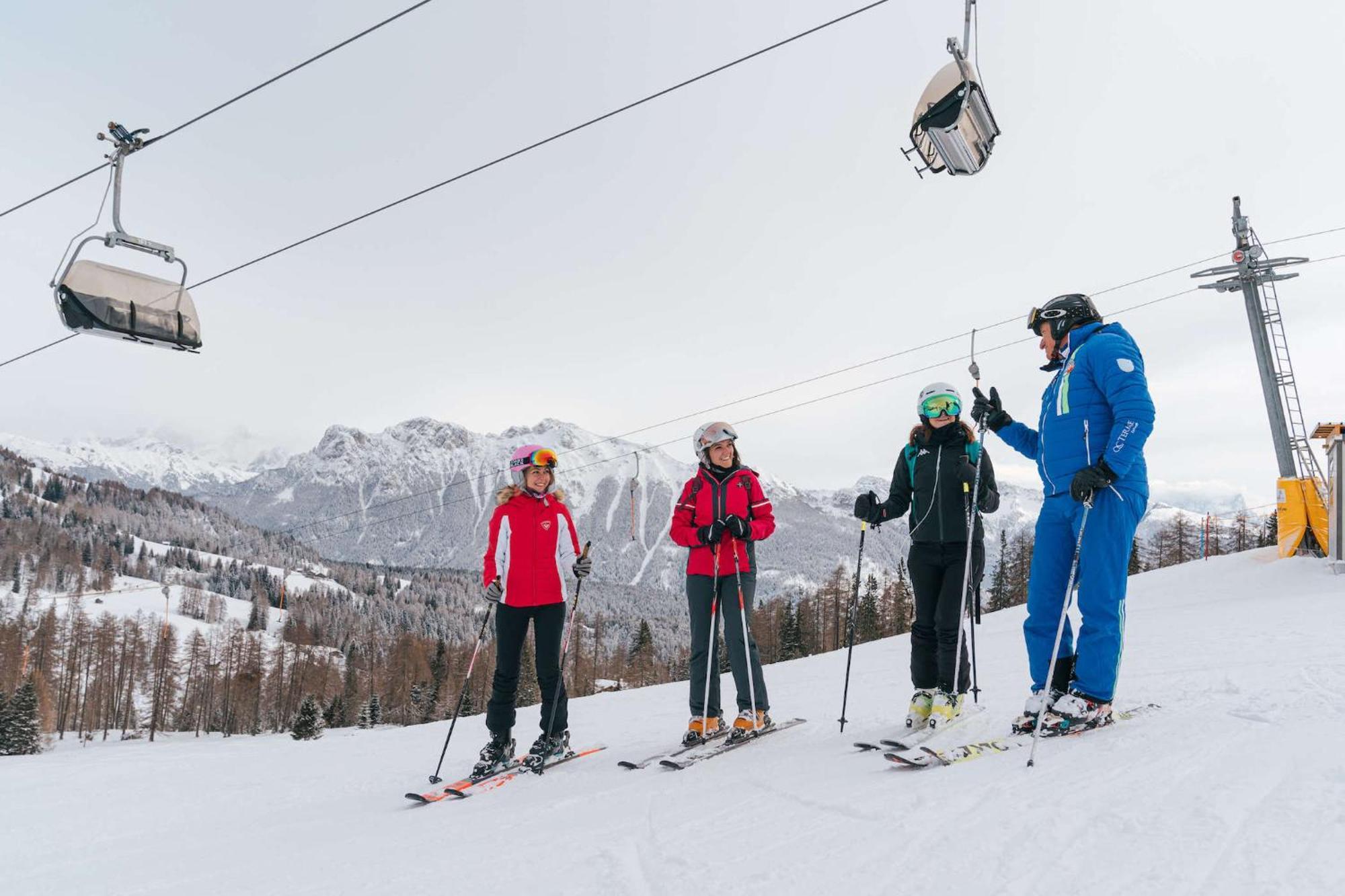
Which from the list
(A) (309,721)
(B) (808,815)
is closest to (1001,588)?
(A) (309,721)

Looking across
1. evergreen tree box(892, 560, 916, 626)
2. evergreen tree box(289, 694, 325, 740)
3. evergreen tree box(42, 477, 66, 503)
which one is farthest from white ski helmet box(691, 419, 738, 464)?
evergreen tree box(42, 477, 66, 503)

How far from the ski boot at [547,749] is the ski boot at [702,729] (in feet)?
2.97

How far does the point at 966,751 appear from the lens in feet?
12.4

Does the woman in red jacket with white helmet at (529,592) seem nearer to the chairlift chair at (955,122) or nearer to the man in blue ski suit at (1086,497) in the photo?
A: the man in blue ski suit at (1086,497)

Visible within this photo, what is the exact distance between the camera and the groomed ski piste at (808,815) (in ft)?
7.39

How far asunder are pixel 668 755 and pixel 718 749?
1.38 feet

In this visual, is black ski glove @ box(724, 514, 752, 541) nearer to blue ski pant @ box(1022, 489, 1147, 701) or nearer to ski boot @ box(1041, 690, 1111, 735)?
blue ski pant @ box(1022, 489, 1147, 701)

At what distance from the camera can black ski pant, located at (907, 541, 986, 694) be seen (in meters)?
4.84

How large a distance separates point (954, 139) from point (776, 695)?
6.00 m

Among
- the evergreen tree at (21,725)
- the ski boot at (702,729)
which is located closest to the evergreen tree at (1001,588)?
the ski boot at (702,729)

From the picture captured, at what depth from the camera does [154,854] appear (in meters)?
3.99

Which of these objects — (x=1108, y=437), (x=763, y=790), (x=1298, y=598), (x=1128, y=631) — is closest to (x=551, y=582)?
(x=763, y=790)

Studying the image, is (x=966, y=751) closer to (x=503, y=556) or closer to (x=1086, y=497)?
(x=1086, y=497)

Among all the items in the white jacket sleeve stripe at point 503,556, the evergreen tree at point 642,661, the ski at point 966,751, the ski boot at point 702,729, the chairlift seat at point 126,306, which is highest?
the chairlift seat at point 126,306
